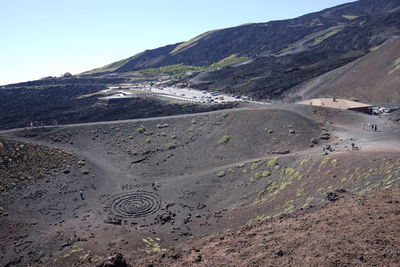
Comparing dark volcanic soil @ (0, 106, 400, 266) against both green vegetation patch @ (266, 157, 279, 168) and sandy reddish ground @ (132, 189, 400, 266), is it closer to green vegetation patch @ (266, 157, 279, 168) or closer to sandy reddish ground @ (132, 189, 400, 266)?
green vegetation patch @ (266, 157, 279, 168)

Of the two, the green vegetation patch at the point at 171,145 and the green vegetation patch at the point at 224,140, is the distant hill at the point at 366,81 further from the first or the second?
the green vegetation patch at the point at 171,145

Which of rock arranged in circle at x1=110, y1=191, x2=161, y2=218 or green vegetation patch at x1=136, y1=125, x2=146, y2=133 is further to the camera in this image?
green vegetation patch at x1=136, y1=125, x2=146, y2=133

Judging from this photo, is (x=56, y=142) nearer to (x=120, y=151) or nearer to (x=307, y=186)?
(x=120, y=151)

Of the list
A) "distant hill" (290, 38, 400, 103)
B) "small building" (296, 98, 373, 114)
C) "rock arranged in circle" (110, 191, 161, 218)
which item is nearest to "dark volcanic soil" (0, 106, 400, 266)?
"rock arranged in circle" (110, 191, 161, 218)

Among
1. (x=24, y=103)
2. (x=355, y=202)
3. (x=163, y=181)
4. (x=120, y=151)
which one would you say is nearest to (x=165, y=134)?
(x=120, y=151)

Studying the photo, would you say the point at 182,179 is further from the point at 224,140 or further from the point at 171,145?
the point at 171,145

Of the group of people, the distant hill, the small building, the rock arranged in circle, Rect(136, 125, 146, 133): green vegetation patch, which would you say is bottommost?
the rock arranged in circle

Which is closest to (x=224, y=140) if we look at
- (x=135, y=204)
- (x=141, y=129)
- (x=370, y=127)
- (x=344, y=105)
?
(x=141, y=129)
